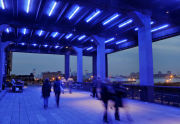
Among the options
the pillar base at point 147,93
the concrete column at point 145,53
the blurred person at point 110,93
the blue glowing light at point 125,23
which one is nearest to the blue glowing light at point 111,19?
the blue glowing light at point 125,23

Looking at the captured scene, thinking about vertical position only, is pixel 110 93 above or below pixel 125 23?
below

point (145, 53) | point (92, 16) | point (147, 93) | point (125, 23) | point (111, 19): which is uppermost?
point (92, 16)

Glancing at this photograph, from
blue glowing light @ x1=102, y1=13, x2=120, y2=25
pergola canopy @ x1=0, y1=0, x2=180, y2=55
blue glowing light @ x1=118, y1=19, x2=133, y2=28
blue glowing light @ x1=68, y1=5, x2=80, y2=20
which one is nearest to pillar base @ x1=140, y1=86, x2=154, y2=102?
pergola canopy @ x1=0, y1=0, x2=180, y2=55

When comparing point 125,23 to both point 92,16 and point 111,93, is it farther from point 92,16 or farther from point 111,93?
point 111,93

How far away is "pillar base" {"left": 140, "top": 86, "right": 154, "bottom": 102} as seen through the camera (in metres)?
10.5

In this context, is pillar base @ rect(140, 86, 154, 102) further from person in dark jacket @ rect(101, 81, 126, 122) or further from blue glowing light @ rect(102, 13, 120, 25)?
blue glowing light @ rect(102, 13, 120, 25)

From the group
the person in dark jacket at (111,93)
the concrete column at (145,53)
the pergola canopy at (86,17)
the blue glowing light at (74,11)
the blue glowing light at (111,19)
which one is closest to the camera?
the person in dark jacket at (111,93)

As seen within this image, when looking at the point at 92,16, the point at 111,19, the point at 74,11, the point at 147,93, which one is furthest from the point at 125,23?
the point at 147,93

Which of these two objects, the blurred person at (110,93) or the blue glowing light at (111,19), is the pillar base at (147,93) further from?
the blue glowing light at (111,19)

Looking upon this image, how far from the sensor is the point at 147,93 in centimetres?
1067

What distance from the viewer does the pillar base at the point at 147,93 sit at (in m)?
10.5

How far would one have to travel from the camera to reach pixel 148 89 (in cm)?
1061

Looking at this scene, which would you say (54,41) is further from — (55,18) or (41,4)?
(41,4)

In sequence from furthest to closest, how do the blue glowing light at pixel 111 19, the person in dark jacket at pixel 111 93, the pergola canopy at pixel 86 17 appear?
the blue glowing light at pixel 111 19, the pergola canopy at pixel 86 17, the person in dark jacket at pixel 111 93
